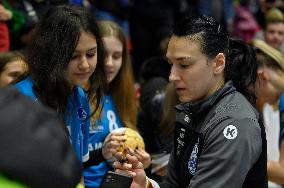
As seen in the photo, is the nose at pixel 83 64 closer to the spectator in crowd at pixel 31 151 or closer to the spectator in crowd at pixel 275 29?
the spectator in crowd at pixel 31 151

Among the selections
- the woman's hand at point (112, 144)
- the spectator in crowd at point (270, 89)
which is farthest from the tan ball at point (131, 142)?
the spectator in crowd at point (270, 89)

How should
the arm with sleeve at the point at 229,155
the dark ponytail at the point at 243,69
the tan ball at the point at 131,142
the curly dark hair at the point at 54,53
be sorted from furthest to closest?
1. the tan ball at the point at 131,142
2. the dark ponytail at the point at 243,69
3. the curly dark hair at the point at 54,53
4. the arm with sleeve at the point at 229,155

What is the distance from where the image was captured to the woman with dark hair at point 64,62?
254 centimetres

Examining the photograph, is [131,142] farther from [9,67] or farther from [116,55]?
[9,67]

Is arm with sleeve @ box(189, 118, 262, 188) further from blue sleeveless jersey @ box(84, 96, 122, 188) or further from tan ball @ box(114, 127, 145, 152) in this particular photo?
blue sleeveless jersey @ box(84, 96, 122, 188)

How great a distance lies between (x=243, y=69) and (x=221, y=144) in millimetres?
724

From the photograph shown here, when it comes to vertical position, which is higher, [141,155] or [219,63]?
[219,63]

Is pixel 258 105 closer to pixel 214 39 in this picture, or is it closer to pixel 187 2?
pixel 214 39

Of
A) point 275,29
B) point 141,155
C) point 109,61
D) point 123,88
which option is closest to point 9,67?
point 109,61

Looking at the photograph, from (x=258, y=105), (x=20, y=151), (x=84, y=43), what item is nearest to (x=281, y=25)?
(x=258, y=105)

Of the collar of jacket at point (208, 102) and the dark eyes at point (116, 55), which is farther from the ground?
the collar of jacket at point (208, 102)

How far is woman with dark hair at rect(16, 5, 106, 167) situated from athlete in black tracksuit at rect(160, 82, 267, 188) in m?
0.58

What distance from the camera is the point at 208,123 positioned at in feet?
7.18

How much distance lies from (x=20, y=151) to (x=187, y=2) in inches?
260
